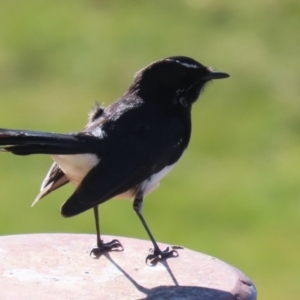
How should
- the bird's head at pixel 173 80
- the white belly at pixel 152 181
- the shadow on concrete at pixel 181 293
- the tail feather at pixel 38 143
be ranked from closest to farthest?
the shadow on concrete at pixel 181 293, the tail feather at pixel 38 143, the white belly at pixel 152 181, the bird's head at pixel 173 80

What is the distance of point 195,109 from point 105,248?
9.26 meters

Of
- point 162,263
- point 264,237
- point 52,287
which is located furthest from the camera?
point 264,237

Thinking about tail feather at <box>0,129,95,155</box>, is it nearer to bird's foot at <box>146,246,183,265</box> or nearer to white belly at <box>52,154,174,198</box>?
white belly at <box>52,154,174,198</box>

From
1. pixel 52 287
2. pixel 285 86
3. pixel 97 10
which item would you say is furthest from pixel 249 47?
pixel 52 287

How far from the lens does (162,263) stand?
251 inches

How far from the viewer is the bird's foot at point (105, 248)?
6.56m

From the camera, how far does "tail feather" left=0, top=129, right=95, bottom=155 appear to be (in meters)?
5.95

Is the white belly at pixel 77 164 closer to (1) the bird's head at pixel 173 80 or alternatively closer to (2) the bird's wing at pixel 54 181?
(2) the bird's wing at pixel 54 181

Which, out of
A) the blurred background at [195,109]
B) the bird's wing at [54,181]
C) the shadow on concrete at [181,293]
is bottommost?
the blurred background at [195,109]

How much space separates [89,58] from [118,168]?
11.6m

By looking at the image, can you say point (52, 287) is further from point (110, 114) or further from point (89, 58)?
point (89, 58)

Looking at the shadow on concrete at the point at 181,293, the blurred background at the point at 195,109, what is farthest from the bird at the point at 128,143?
the blurred background at the point at 195,109

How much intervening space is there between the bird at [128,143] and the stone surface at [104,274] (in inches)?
5.0

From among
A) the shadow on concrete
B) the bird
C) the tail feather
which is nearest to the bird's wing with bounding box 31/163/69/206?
the bird
